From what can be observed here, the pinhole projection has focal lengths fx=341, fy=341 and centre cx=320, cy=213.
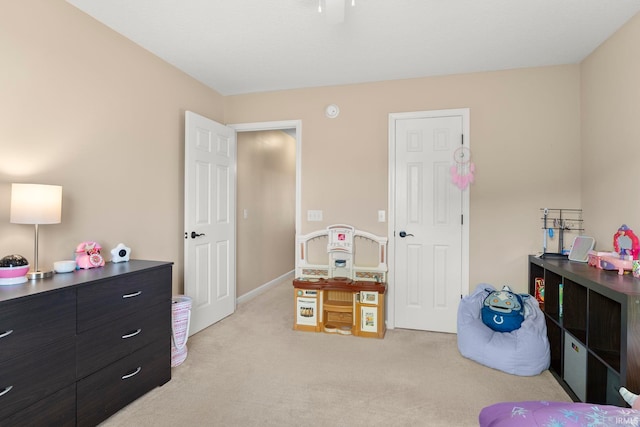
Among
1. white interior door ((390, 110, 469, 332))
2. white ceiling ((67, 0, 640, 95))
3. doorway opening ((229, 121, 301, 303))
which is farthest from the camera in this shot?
doorway opening ((229, 121, 301, 303))

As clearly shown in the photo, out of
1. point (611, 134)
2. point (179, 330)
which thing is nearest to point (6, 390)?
point (179, 330)

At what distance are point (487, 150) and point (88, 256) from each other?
336 centimetres

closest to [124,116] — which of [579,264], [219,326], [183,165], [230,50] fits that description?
[183,165]

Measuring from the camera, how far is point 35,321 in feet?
5.13

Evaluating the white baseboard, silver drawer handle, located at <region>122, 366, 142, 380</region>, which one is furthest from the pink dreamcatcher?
silver drawer handle, located at <region>122, 366, 142, 380</region>

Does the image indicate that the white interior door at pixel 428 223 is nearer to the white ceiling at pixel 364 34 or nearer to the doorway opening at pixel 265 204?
the white ceiling at pixel 364 34

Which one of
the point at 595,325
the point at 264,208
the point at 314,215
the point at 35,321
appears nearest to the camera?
the point at 35,321

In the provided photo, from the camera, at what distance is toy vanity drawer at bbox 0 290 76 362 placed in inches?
57.4

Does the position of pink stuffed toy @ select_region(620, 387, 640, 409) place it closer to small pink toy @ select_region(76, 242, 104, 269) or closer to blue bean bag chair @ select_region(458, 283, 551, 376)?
blue bean bag chair @ select_region(458, 283, 551, 376)

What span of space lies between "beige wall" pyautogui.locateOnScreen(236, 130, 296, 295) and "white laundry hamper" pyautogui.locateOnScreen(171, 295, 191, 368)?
1.50 meters

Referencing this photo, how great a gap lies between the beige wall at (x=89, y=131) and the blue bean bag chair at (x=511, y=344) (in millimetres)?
2577

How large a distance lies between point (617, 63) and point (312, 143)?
2.57m

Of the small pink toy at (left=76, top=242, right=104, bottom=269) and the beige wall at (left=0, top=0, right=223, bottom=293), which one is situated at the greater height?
the beige wall at (left=0, top=0, right=223, bottom=293)

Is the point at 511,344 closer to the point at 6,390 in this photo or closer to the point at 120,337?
the point at 120,337
